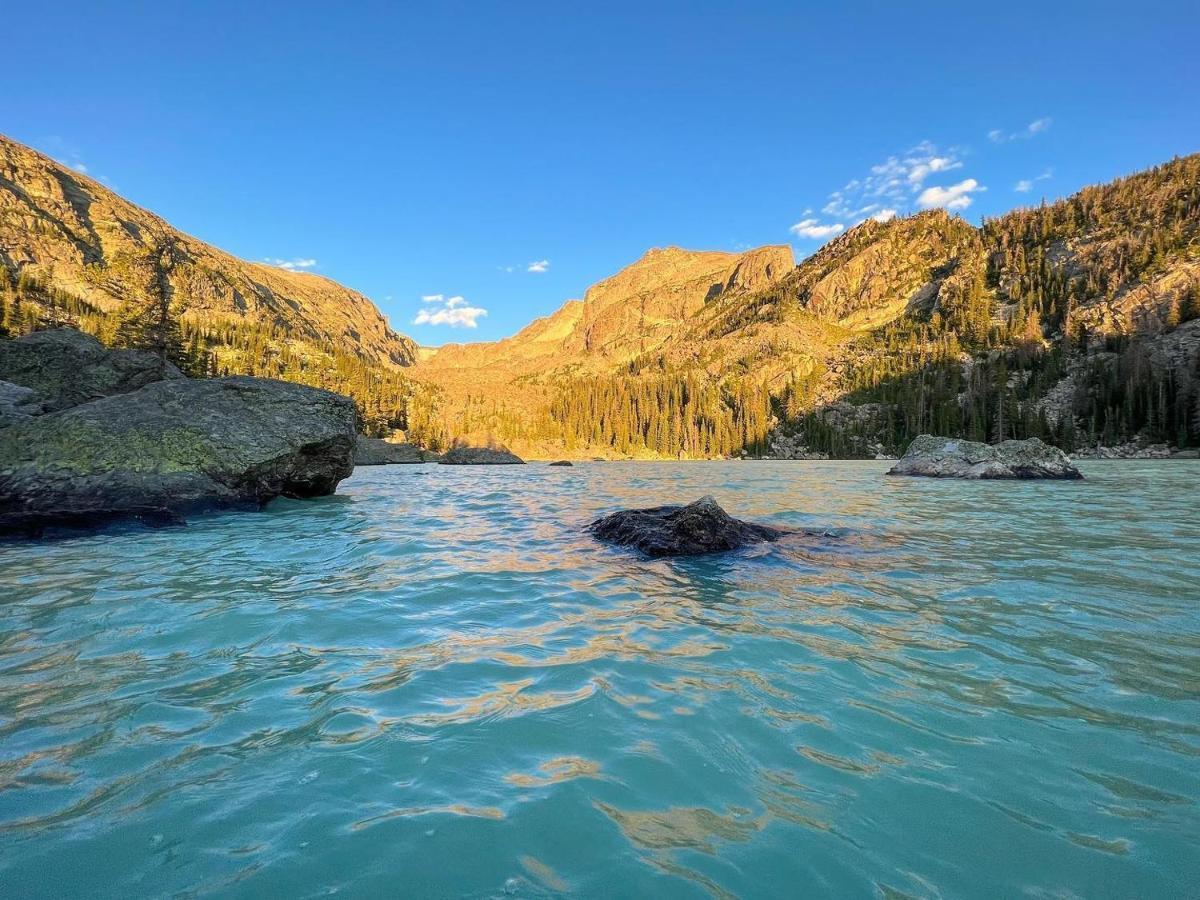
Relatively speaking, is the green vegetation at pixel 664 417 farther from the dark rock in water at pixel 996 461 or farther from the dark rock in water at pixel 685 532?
the dark rock in water at pixel 685 532

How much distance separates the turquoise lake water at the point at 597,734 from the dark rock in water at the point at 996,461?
26645mm

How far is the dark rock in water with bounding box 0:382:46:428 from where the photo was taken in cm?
1430

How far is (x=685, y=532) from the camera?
1010 centimetres

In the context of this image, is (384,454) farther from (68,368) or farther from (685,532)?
(685,532)

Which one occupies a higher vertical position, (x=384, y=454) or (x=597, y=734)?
(x=384, y=454)

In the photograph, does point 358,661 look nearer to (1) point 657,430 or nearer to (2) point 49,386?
(2) point 49,386

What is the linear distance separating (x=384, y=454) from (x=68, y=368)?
2155 inches

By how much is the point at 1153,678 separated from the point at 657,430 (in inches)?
5796

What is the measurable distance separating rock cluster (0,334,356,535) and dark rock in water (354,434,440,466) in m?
50.0

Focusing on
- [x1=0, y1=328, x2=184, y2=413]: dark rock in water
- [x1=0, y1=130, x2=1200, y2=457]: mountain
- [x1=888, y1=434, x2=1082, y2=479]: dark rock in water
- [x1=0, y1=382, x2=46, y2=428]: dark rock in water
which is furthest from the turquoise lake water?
[x1=0, y1=130, x2=1200, y2=457]: mountain

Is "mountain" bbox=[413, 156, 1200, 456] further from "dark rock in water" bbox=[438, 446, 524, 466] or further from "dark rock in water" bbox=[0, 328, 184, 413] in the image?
"dark rock in water" bbox=[0, 328, 184, 413]

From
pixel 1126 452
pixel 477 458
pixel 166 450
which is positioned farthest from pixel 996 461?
pixel 1126 452

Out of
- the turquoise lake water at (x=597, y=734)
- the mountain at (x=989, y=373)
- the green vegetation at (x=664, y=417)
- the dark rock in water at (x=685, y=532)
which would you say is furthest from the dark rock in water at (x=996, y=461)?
the green vegetation at (x=664, y=417)

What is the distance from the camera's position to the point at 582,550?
10305mm
